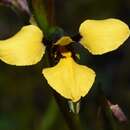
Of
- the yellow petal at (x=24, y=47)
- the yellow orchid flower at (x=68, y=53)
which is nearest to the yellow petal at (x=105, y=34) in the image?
the yellow orchid flower at (x=68, y=53)

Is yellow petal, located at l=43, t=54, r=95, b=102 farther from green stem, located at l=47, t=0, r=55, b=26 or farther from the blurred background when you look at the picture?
the blurred background

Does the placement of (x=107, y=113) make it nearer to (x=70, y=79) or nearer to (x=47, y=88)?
(x=70, y=79)

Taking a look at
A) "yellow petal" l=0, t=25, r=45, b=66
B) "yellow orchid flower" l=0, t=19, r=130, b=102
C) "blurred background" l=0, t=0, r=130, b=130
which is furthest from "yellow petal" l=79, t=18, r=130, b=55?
"blurred background" l=0, t=0, r=130, b=130

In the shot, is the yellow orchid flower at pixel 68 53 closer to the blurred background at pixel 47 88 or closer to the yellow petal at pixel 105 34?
the yellow petal at pixel 105 34

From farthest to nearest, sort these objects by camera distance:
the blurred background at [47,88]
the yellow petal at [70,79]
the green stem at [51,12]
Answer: the blurred background at [47,88]
the green stem at [51,12]
the yellow petal at [70,79]

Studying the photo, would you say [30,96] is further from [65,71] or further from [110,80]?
[65,71]

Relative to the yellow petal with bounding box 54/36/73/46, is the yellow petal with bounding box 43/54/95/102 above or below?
below
